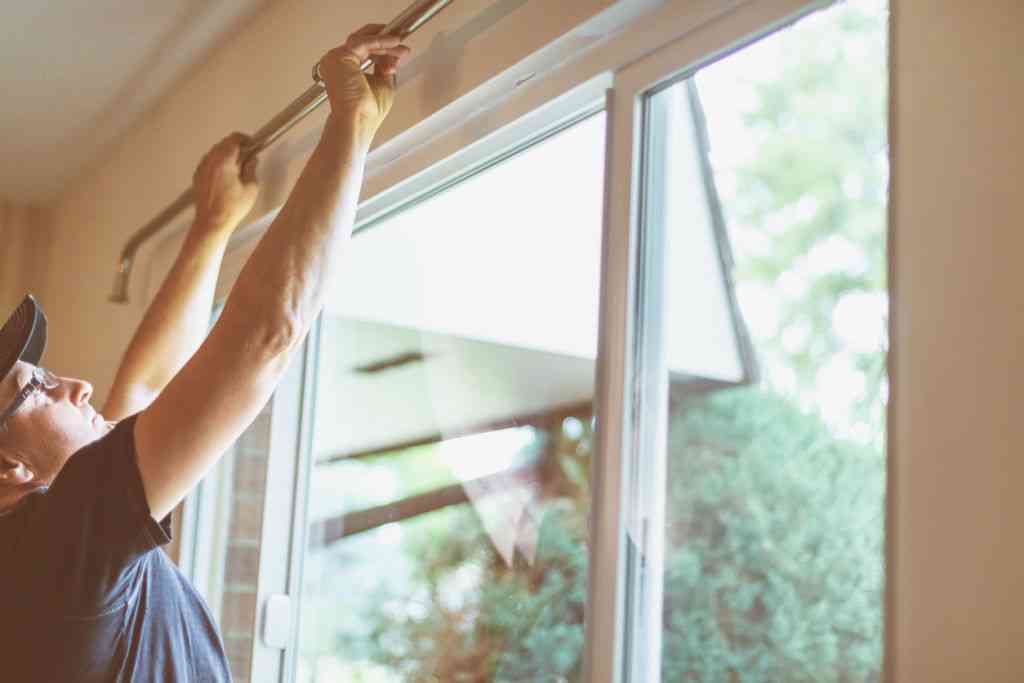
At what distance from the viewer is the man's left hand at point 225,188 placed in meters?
Answer: 2.31

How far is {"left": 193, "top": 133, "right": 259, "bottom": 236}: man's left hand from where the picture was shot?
2314 millimetres

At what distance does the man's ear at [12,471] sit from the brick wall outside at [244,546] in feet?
2.65

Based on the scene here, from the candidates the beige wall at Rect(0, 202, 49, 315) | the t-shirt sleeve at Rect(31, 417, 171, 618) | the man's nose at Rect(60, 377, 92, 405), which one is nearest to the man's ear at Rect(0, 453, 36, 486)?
the man's nose at Rect(60, 377, 92, 405)

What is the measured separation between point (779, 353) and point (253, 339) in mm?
592

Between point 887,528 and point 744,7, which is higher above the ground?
point 744,7

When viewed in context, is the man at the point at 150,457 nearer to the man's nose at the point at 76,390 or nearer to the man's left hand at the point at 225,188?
the man's nose at the point at 76,390

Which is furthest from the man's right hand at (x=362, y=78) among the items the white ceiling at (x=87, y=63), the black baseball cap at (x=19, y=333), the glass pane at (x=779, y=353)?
the white ceiling at (x=87, y=63)

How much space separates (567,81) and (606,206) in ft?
0.66

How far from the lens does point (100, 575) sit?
1.42 meters

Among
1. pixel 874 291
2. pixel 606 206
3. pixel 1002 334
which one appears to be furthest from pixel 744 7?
pixel 1002 334

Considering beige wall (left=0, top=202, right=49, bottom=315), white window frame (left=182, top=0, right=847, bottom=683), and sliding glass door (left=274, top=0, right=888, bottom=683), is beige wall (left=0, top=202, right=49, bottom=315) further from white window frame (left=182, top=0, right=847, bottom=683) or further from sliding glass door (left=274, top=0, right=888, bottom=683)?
white window frame (left=182, top=0, right=847, bottom=683)

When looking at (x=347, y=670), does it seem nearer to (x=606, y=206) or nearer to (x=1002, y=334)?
(x=606, y=206)

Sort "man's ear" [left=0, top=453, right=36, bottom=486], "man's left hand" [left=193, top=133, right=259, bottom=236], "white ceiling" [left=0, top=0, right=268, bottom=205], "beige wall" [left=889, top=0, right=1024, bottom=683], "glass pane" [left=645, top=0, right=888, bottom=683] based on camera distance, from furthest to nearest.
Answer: "white ceiling" [left=0, top=0, right=268, bottom=205], "man's left hand" [left=193, top=133, right=259, bottom=236], "man's ear" [left=0, top=453, right=36, bottom=486], "glass pane" [left=645, top=0, right=888, bottom=683], "beige wall" [left=889, top=0, right=1024, bottom=683]

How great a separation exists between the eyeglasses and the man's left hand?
61cm
